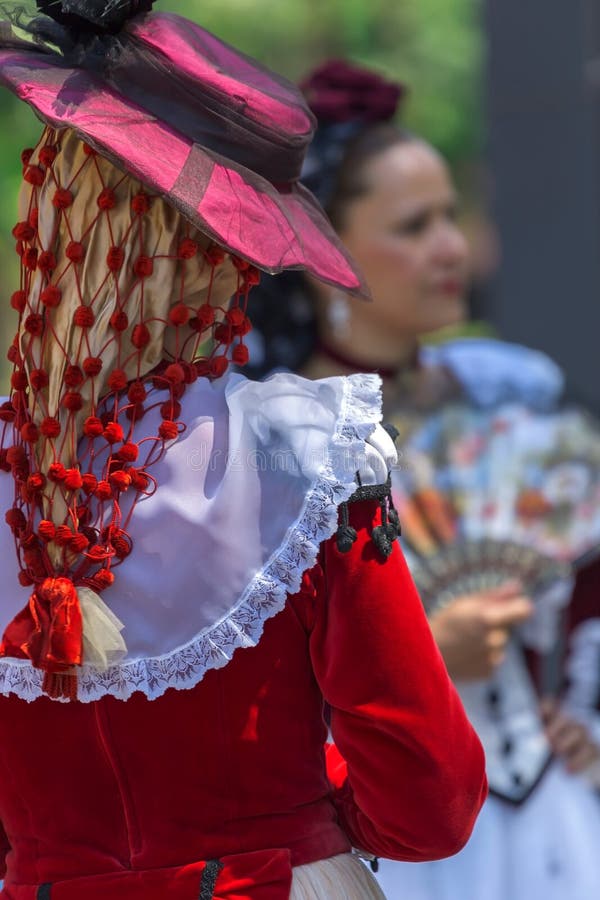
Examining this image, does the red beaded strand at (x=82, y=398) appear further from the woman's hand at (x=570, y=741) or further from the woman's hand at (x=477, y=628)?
the woman's hand at (x=570, y=741)

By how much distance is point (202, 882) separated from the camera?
160 centimetres

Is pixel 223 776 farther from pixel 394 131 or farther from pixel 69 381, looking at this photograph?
pixel 394 131

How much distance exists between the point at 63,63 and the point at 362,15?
12582mm

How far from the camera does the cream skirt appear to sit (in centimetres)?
166

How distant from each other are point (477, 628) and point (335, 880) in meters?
1.65

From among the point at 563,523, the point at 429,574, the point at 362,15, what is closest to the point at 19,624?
the point at 429,574

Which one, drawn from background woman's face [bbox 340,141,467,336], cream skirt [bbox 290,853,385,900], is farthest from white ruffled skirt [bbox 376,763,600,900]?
cream skirt [bbox 290,853,385,900]

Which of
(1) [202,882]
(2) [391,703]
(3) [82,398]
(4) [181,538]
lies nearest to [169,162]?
(3) [82,398]

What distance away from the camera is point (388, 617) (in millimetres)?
1562

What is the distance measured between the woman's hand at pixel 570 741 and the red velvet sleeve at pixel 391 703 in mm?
1763

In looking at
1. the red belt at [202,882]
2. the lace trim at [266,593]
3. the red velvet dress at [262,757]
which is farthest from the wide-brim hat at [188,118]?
the red belt at [202,882]

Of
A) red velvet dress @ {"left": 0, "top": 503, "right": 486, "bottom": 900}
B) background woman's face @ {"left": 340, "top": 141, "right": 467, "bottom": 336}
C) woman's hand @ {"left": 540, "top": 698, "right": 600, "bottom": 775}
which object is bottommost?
woman's hand @ {"left": 540, "top": 698, "right": 600, "bottom": 775}

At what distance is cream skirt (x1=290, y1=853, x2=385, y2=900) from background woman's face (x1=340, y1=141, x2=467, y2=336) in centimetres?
209

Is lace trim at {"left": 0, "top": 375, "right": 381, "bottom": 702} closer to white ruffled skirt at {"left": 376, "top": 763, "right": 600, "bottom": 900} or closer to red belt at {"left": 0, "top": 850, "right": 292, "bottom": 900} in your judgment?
red belt at {"left": 0, "top": 850, "right": 292, "bottom": 900}
